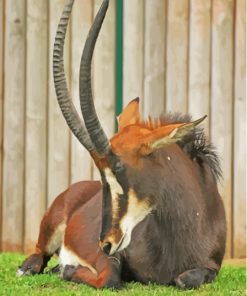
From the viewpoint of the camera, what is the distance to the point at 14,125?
8.57 m

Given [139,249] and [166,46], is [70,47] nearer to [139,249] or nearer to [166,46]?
[166,46]

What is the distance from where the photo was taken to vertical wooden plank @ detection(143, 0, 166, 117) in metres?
8.34

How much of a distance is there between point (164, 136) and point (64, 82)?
1.97ft

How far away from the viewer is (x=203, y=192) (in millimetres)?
5859

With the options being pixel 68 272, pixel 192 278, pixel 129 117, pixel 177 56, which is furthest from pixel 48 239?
pixel 177 56

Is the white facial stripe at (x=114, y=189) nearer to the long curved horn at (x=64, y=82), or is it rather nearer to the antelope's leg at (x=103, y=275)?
the long curved horn at (x=64, y=82)

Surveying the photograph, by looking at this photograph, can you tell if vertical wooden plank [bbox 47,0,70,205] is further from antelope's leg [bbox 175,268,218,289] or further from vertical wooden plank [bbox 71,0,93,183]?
antelope's leg [bbox 175,268,218,289]

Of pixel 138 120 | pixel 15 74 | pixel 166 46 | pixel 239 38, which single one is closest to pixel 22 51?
pixel 15 74

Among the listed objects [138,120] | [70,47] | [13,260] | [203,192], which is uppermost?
[70,47]

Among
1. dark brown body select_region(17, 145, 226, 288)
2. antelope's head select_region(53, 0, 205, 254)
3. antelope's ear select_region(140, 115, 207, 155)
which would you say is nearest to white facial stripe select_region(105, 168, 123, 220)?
antelope's head select_region(53, 0, 205, 254)

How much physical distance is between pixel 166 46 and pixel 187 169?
273cm

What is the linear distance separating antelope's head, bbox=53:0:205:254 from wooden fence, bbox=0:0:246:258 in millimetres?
2678

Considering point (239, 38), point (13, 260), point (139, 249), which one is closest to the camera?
point (139, 249)

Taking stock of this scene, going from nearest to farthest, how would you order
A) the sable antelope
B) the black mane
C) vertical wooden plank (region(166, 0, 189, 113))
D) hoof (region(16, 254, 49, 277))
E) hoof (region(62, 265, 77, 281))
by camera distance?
the sable antelope < the black mane < hoof (region(62, 265, 77, 281)) < hoof (region(16, 254, 49, 277)) < vertical wooden plank (region(166, 0, 189, 113))
